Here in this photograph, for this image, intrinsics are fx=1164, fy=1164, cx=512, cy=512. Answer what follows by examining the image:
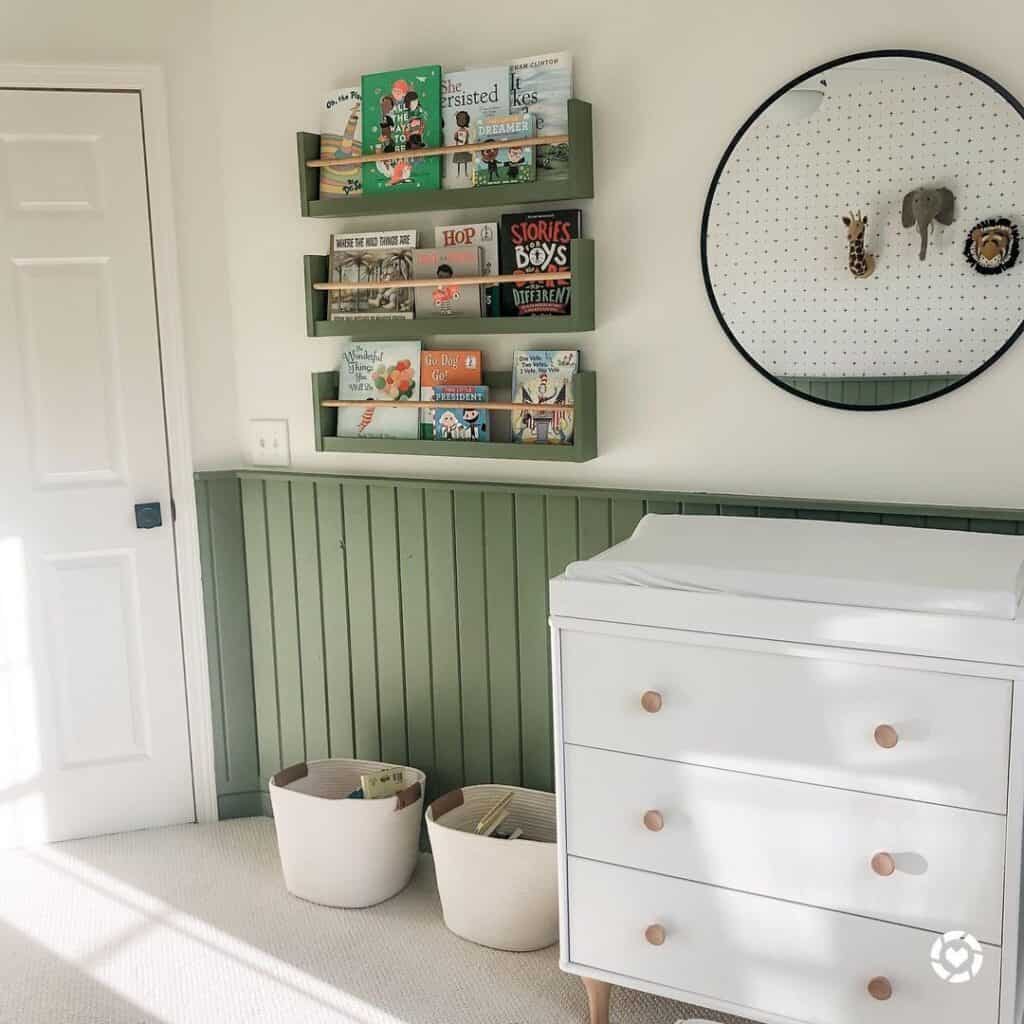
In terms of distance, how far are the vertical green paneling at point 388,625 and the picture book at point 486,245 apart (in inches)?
21.7

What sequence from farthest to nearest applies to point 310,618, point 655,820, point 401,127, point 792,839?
point 310,618 → point 401,127 → point 655,820 → point 792,839

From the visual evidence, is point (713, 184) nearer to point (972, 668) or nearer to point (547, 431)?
point (547, 431)

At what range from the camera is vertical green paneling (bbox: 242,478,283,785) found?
316cm

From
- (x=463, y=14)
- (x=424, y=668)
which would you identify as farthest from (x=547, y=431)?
(x=463, y=14)

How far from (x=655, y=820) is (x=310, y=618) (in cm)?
134

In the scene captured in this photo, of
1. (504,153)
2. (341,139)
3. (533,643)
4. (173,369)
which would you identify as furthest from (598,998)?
(341,139)

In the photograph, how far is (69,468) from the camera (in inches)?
120

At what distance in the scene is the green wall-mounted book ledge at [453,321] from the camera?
2.51 m

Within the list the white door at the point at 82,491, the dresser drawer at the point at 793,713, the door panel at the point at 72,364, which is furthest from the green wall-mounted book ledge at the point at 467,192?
the dresser drawer at the point at 793,713

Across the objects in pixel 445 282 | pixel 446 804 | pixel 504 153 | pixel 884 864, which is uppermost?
pixel 504 153

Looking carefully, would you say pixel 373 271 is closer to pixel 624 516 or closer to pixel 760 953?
pixel 624 516

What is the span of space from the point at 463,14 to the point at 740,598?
155 centimetres

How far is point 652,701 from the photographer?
6.71ft

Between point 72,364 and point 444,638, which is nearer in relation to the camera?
point 444,638
